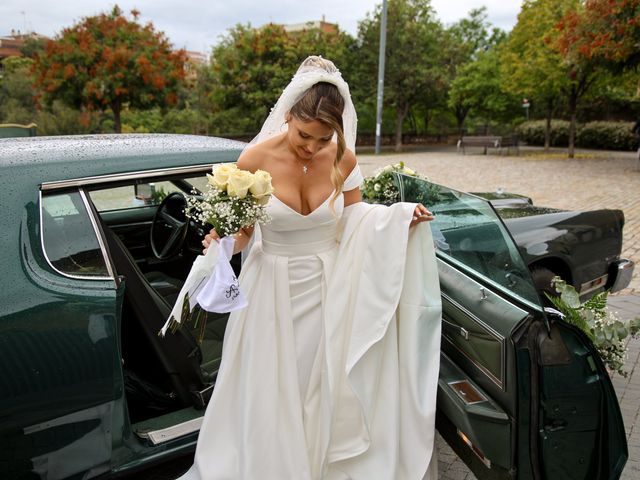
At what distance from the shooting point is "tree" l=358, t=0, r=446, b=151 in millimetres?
25516

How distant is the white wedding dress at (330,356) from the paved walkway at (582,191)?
0.77 meters

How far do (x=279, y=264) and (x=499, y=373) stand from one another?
1.06m

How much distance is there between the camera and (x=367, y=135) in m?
31.4

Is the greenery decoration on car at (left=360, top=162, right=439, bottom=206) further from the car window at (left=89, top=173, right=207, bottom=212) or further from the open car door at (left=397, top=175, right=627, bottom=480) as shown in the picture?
the car window at (left=89, top=173, right=207, bottom=212)

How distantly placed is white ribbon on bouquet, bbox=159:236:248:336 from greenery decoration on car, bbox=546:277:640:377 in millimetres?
1375

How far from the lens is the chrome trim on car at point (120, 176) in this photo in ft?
6.61

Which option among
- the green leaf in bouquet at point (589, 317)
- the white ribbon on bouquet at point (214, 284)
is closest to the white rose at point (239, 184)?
the white ribbon on bouquet at point (214, 284)

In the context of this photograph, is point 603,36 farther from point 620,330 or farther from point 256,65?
point 256,65

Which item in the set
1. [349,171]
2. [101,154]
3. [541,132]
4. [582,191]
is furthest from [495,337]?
[541,132]

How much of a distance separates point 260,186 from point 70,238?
32.8 inches

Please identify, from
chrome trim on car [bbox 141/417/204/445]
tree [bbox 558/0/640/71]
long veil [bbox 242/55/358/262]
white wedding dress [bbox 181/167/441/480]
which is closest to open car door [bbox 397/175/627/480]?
white wedding dress [bbox 181/167/441/480]

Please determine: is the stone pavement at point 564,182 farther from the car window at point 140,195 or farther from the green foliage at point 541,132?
the green foliage at point 541,132

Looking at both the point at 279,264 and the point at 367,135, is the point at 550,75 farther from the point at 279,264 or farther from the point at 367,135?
the point at 279,264

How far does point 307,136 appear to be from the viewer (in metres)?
2.12
